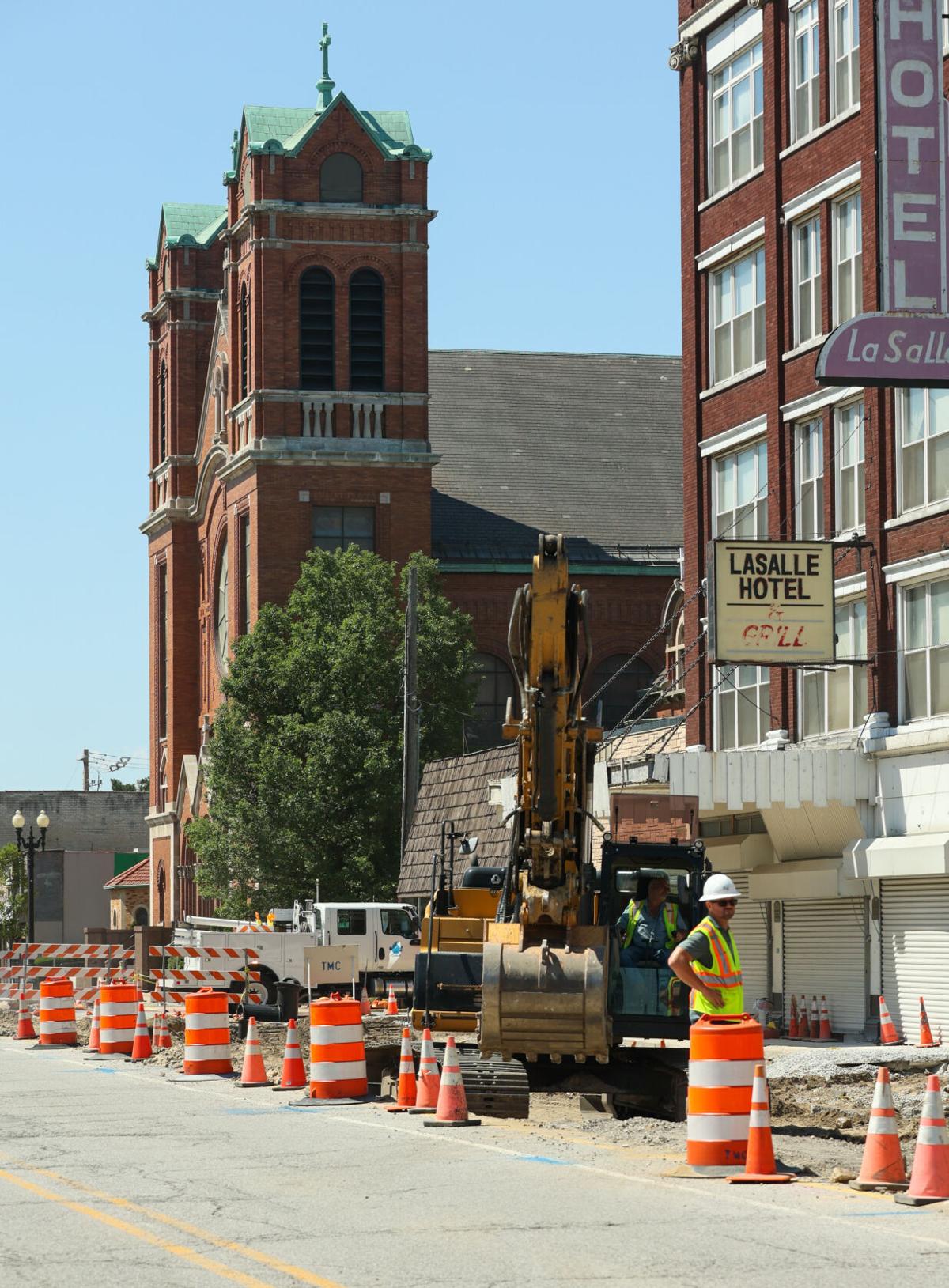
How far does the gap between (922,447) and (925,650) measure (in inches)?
114

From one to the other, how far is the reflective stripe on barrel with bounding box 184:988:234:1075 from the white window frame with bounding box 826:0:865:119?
17476 mm

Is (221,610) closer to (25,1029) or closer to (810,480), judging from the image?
(25,1029)

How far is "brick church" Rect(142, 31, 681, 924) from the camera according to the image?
64.9 meters

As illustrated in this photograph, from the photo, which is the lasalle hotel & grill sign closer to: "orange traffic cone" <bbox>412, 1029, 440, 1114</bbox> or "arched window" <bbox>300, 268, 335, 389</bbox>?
"orange traffic cone" <bbox>412, 1029, 440, 1114</bbox>

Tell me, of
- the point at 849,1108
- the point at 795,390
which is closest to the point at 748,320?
the point at 795,390

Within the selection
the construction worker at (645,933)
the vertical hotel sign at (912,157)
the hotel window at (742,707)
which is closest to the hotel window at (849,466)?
the hotel window at (742,707)

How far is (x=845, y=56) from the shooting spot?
34688mm

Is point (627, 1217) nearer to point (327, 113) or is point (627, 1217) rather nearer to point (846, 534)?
point (846, 534)

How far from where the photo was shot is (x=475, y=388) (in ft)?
245

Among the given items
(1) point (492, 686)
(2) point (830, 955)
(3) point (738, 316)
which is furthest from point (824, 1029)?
(1) point (492, 686)

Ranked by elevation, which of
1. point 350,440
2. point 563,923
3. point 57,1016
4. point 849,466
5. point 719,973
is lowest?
point 57,1016

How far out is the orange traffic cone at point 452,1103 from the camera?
1803cm

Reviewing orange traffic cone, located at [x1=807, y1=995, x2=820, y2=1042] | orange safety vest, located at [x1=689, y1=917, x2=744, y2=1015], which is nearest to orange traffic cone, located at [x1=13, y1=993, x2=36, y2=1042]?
orange traffic cone, located at [x1=807, y1=995, x2=820, y2=1042]

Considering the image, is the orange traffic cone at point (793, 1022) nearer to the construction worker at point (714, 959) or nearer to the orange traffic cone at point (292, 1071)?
the orange traffic cone at point (292, 1071)
